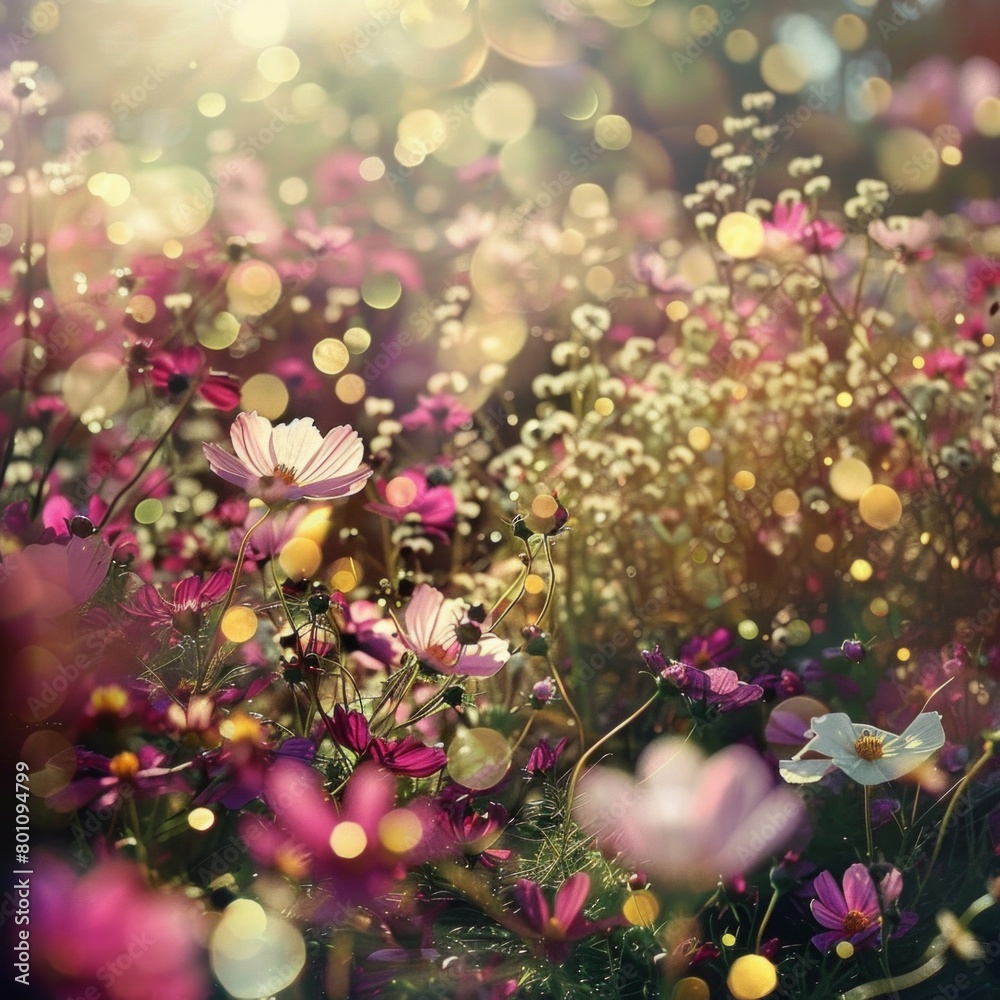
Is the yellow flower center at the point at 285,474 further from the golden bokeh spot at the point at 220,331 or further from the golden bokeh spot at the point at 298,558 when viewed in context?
the golden bokeh spot at the point at 220,331

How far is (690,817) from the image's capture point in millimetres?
534

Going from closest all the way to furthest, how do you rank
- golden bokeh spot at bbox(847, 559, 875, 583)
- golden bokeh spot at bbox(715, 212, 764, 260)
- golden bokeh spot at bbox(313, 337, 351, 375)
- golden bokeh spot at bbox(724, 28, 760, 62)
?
1. golden bokeh spot at bbox(847, 559, 875, 583)
2. golden bokeh spot at bbox(715, 212, 764, 260)
3. golden bokeh spot at bbox(313, 337, 351, 375)
4. golden bokeh spot at bbox(724, 28, 760, 62)

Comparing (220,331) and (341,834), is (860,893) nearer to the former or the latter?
(341,834)

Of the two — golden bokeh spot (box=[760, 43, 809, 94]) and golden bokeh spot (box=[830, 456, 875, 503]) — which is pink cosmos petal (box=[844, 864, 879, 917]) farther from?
golden bokeh spot (box=[760, 43, 809, 94])

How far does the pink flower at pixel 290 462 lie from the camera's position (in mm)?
563

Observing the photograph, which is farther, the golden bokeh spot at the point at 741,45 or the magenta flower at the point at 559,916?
the golden bokeh spot at the point at 741,45

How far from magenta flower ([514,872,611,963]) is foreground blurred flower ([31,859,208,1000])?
0.17 m

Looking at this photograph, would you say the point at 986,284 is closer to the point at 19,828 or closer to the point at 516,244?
the point at 516,244

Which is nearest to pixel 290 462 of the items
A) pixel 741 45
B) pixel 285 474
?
pixel 285 474

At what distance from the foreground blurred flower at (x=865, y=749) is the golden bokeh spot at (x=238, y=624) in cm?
32

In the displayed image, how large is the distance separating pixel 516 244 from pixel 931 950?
1.01 m

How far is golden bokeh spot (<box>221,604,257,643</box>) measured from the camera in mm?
637

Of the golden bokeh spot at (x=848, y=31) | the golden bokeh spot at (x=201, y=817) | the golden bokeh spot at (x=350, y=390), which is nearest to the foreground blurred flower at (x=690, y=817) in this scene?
the golden bokeh spot at (x=201, y=817)

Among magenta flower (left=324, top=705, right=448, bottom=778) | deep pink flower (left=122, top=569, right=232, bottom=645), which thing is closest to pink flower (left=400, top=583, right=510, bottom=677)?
magenta flower (left=324, top=705, right=448, bottom=778)
